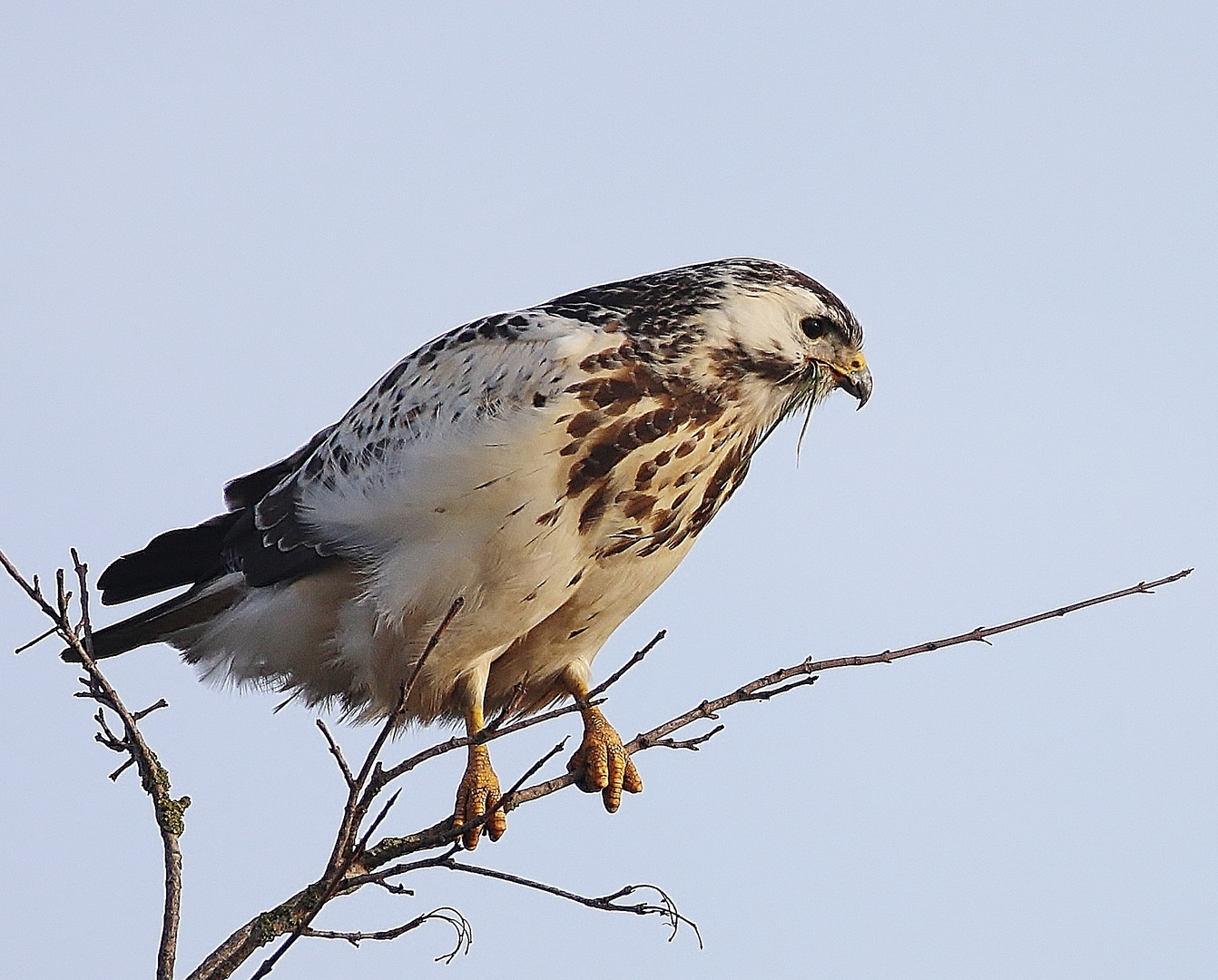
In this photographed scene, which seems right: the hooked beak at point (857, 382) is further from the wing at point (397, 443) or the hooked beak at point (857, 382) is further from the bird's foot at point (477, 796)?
the bird's foot at point (477, 796)

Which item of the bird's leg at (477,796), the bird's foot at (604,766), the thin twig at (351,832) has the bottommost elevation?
the bird's foot at (604,766)

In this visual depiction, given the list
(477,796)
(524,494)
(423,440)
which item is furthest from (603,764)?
(423,440)

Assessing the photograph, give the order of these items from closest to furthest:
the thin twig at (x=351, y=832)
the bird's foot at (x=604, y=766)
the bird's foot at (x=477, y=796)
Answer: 1. the thin twig at (x=351, y=832)
2. the bird's foot at (x=477, y=796)
3. the bird's foot at (x=604, y=766)

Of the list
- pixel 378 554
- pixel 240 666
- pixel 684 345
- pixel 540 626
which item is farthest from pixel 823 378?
pixel 240 666

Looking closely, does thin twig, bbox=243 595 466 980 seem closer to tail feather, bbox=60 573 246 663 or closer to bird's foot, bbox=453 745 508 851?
bird's foot, bbox=453 745 508 851

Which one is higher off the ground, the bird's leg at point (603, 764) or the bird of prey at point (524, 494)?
the bird of prey at point (524, 494)

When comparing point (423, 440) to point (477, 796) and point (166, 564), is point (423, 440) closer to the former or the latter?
point (477, 796)

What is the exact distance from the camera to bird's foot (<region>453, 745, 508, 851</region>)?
15.1 feet

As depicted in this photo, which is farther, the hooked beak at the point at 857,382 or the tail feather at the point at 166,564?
the tail feather at the point at 166,564

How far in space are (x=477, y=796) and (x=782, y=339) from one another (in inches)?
67.5

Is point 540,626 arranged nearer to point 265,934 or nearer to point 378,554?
point 378,554

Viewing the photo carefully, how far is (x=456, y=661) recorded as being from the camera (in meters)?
5.01

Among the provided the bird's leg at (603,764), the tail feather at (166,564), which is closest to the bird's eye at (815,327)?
the bird's leg at (603,764)

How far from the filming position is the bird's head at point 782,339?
4.95 m
